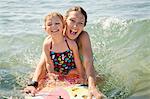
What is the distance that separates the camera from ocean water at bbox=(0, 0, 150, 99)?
5773 mm

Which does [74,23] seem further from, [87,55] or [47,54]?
[47,54]

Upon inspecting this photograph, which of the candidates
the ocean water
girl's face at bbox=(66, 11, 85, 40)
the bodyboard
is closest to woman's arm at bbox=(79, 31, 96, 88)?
girl's face at bbox=(66, 11, 85, 40)

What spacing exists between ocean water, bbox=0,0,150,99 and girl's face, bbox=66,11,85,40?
92 centimetres

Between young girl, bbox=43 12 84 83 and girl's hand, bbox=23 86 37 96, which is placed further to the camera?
young girl, bbox=43 12 84 83

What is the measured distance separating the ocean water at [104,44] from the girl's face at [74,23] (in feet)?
3.01

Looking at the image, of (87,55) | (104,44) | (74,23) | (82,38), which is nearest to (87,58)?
(87,55)

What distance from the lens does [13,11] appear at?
1131 centimetres

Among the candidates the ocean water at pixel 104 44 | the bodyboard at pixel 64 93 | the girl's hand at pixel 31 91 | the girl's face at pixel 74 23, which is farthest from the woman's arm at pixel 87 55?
the girl's hand at pixel 31 91

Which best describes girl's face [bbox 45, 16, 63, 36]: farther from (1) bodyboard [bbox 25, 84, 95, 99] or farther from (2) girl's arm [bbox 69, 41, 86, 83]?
(1) bodyboard [bbox 25, 84, 95, 99]

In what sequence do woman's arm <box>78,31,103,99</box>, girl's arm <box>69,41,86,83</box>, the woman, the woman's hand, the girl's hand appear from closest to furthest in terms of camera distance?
the woman's hand < the girl's hand < woman's arm <box>78,31,103,99</box> < the woman < girl's arm <box>69,41,86,83</box>

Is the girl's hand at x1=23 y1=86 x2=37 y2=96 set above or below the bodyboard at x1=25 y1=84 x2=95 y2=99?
above

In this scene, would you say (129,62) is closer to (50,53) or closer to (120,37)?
(120,37)

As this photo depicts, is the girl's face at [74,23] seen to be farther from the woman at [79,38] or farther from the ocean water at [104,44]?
the ocean water at [104,44]

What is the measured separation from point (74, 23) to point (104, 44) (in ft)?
9.85
